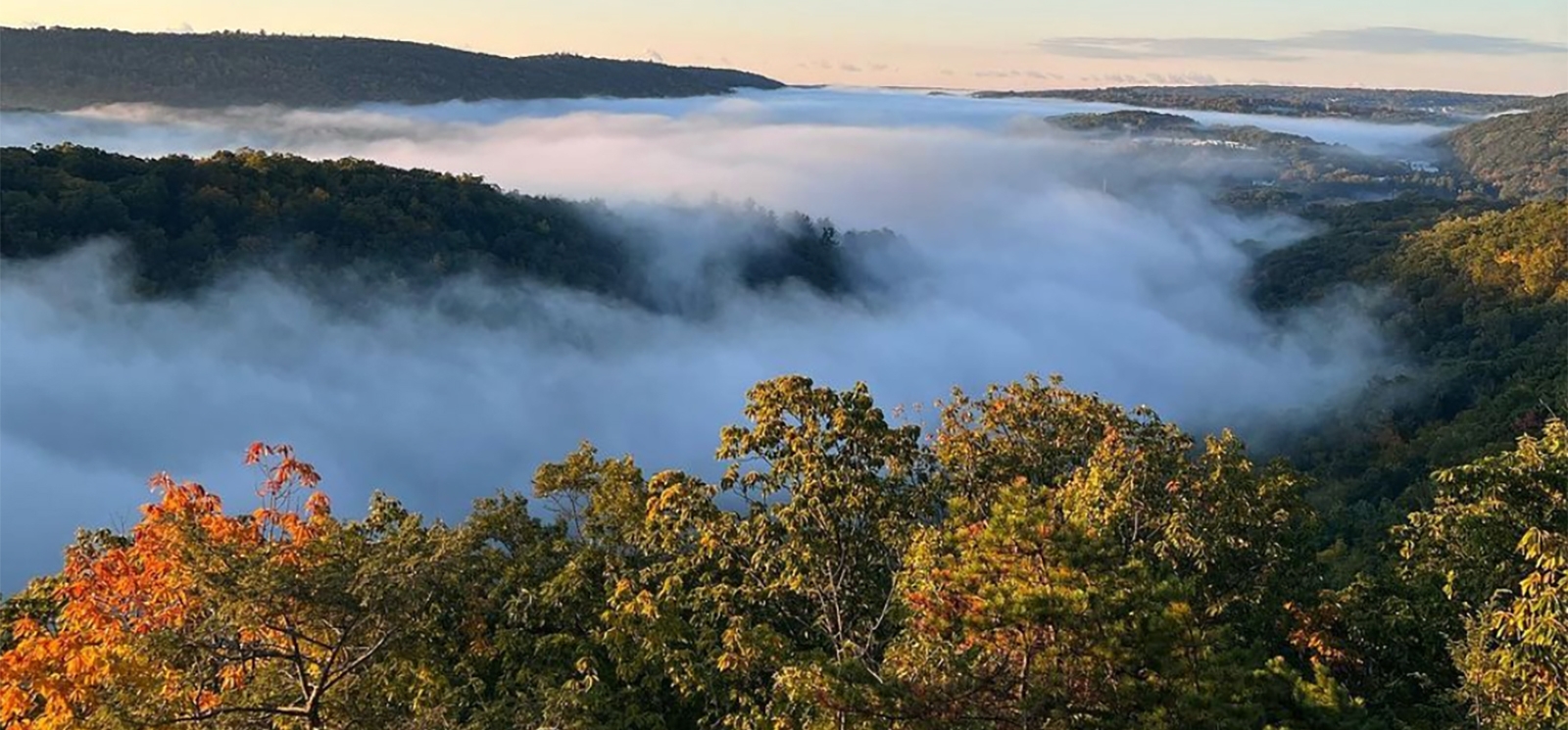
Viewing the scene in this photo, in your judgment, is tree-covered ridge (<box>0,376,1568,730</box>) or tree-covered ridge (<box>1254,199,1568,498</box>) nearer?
tree-covered ridge (<box>0,376,1568,730</box>)

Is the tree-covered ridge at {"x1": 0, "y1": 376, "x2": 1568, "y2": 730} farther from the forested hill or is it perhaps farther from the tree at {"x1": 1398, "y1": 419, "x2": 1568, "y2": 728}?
the forested hill

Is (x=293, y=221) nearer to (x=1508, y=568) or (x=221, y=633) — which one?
(x=221, y=633)

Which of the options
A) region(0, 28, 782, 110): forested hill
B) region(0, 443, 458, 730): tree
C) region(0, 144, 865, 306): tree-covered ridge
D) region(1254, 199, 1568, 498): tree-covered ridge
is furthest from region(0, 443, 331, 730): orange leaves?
region(0, 28, 782, 110): forested hill

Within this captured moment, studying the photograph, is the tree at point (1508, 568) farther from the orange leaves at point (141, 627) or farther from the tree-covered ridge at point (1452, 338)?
the tree-covered ridge at point (1452, 338)

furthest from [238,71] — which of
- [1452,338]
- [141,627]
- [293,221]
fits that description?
[141,627]

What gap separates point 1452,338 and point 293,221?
85593 millimetres

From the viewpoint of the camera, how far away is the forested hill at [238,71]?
381 ft

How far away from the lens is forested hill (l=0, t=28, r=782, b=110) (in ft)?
381

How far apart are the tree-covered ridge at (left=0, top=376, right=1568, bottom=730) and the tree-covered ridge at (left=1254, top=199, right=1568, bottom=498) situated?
30.5 meters

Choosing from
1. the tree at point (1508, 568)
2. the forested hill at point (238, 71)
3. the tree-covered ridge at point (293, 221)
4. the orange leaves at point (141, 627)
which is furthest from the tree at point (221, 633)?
the forested hill at point (238, 71)

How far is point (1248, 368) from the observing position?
321 feet

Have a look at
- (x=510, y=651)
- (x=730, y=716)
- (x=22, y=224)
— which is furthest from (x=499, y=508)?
(x=22, y=224)

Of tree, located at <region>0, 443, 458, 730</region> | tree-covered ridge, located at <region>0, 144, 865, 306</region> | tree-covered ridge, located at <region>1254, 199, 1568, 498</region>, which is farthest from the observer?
tree-covered ridge, located at <region>0, 144, 865, 306</region>

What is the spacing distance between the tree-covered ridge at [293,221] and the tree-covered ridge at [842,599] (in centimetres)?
5821
